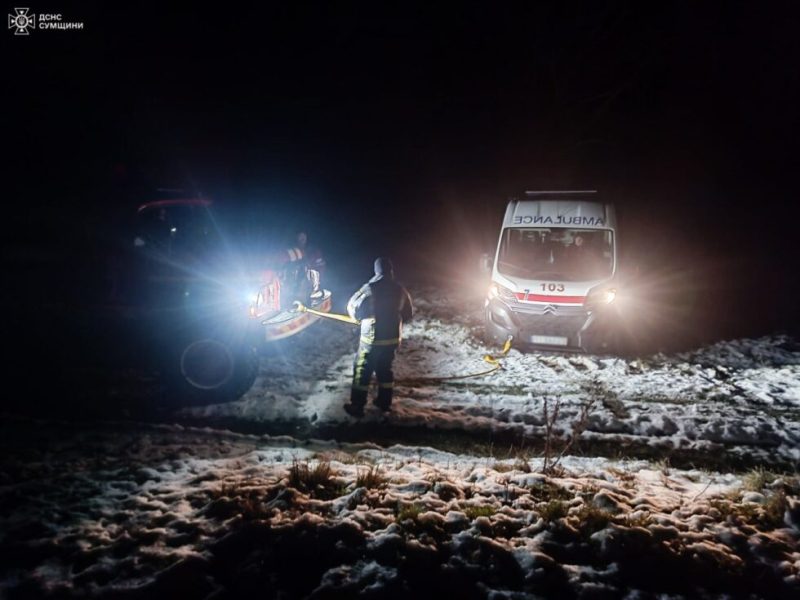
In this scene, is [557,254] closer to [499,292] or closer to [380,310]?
[499,292]

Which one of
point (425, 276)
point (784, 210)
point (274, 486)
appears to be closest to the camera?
point (274, 486)

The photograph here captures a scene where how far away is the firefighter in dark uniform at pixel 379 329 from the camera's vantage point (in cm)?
628

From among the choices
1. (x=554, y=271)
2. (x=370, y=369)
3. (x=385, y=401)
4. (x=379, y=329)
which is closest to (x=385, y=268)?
(x=379, y=329)

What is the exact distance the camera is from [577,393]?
23.1 feet

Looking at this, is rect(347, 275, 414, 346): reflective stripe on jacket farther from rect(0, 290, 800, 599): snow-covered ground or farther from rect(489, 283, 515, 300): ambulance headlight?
rect(489, 283, 515, 300): ambulance headlight

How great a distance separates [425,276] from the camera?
16.5 m

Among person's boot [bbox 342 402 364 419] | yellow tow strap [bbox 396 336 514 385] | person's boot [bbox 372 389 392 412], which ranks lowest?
person's boot [bbox 342 402 364 419]

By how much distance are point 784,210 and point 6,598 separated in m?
27.0

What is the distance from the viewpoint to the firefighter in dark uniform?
6281 mm

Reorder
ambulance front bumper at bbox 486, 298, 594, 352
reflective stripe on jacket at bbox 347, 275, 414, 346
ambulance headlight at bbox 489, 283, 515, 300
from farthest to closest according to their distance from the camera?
ambulance headlight at bbox 489, 283, 515, 300 → ambulance front bumper at bbox 486, 298, 594, 352 → reflective stripe on jacket at bbox 347, 275, 414, 346

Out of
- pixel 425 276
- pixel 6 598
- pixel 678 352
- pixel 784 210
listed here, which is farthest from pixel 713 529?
pixel 784 210

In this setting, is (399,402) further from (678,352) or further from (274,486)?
(678,352)

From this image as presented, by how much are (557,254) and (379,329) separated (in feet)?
14.8

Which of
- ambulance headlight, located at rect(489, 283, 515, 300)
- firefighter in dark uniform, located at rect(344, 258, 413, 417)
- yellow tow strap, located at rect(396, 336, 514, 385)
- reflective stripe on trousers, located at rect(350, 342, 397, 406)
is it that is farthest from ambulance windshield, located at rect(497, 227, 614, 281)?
reflective stripe on trousers, located at rect(350, 342, 397, 406)
